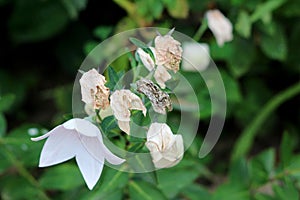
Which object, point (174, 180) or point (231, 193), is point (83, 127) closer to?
point (174, 180)

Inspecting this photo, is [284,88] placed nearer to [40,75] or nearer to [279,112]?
[279,112]

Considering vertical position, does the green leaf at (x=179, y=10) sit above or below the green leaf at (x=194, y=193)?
above

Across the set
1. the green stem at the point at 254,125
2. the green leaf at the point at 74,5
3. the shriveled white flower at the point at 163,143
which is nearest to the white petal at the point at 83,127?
the shriveled white flower at the point at 163,143

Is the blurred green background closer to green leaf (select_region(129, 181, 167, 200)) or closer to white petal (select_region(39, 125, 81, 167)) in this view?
green leaf (select_region(129, 181, 167, 200))

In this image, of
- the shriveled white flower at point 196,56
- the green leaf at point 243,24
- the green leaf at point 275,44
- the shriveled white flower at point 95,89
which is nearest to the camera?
the shriveled white flower at point 95,89

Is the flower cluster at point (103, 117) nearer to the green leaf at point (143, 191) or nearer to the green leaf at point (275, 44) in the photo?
the green leaf at point (143, 191)

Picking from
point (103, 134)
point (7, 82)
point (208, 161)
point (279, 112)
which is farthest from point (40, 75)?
point (103, 134)

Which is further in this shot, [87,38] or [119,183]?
[87,38]

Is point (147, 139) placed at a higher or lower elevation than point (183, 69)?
higher
